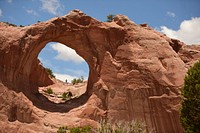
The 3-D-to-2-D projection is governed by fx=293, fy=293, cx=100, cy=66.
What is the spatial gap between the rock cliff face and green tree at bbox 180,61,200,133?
4902 mm

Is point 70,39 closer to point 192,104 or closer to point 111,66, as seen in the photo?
point 111,66

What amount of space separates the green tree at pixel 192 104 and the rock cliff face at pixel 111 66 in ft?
16.1

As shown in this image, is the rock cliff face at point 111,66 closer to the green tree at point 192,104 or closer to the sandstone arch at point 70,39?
the sandstone arch at point 70,39

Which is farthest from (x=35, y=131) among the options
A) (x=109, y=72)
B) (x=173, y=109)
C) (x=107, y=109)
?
(x=173, y=109)

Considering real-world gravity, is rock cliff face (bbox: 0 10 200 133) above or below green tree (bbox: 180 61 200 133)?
above

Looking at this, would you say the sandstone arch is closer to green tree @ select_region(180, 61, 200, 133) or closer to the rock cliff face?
the rock cliff face

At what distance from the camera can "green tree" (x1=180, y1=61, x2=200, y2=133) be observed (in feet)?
52.2

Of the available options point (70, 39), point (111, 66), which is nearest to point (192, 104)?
point (111, 66)

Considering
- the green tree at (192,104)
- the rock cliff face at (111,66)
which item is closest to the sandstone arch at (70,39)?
the rock cliff face at (111,66)

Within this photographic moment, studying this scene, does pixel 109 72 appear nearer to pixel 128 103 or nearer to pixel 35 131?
pixel 128 103

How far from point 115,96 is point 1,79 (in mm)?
8506

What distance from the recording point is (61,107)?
24031 millimetres

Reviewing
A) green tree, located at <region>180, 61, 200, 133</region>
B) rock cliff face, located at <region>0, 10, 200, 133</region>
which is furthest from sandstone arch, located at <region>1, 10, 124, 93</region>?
green tree, located at <region>180, 61, 200, 133</region>

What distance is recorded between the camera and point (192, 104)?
1636cm
